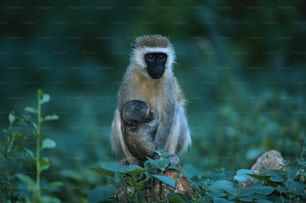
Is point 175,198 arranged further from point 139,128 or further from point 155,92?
point 155,92

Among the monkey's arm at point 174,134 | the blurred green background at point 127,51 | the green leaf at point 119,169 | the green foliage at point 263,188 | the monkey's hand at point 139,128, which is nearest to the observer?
the green leaf at point 119,169

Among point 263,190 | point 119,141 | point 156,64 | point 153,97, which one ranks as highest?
point 156,64

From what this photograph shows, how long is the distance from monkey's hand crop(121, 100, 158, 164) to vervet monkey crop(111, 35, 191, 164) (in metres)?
0.04

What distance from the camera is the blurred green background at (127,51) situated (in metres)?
8.27

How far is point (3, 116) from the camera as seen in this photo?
8.23 m

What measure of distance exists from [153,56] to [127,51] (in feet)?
7.56

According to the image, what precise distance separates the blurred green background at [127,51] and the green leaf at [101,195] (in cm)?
277

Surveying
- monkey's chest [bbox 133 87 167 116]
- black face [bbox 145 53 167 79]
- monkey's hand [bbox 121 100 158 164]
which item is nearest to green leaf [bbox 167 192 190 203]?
monkey's hand [bbox 121 100 158 164]

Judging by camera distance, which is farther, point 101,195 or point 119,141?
point 119,141

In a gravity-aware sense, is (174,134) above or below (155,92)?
below

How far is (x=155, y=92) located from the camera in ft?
20.9

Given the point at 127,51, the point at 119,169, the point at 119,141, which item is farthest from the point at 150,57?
the point at 127,51

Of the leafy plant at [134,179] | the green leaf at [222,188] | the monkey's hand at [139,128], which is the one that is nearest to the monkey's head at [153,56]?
the monkey's hand at [139,128]

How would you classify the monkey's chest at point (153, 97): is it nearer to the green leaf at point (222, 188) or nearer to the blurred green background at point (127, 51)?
the green leaf at point (222, 188)
